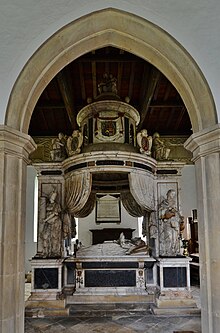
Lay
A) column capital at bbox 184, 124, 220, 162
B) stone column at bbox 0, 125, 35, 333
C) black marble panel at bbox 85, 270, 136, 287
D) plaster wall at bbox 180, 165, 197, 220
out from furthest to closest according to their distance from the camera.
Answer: plaster wall at bbox 180, 165, 197, 220 → black marble panel at bbox 85, 270, 136, 287 → column capital at bbox 184, 124, 220, 162 → stone column at bbox 0, 125, 35, 333

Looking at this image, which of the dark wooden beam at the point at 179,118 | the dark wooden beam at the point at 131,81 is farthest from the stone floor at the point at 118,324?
the dark wooden beam at the point at 179,118

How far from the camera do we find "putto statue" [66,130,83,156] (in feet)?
19.6

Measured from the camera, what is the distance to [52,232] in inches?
237

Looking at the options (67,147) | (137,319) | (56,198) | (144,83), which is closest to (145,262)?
(137,319)

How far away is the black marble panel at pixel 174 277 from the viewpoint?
590 cm

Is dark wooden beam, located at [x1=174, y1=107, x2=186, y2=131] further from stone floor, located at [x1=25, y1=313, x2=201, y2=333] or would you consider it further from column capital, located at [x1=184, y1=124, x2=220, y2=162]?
column capital, located at [x1=184, y1=124, x2=220, y2=162]

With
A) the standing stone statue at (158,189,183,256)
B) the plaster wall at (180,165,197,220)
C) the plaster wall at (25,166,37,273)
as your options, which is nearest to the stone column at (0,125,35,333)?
the standing stone statue at (158,189,183,256)

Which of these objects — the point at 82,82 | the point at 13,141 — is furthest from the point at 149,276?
the point at 13,141

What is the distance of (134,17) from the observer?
3109 millimetres

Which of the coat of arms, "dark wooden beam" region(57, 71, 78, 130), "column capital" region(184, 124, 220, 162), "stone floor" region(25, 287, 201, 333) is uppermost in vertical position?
"dark wooden beam" region(57, 71, 78, 130)

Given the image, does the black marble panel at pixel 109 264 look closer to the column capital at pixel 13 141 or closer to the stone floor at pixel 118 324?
the stone floor at pixel 118 324

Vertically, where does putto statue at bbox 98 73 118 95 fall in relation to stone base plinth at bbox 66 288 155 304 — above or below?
above

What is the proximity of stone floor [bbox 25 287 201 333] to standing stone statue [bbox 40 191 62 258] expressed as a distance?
1104mm

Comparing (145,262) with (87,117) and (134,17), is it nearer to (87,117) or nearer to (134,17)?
(87,117)
